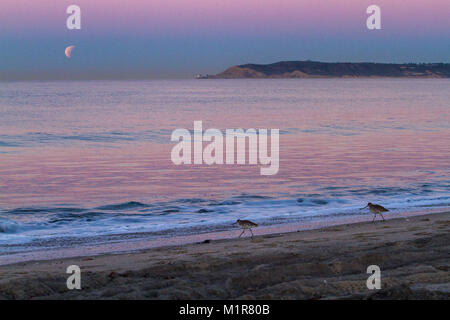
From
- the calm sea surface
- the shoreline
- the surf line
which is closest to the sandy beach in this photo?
the shoreline

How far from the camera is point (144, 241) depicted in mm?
11266

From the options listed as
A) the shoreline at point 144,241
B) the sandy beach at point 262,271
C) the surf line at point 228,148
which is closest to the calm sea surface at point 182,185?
the shoreline at point 144,241

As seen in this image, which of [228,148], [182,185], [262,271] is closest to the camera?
[262,271]

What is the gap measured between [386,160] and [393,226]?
46.4 ft

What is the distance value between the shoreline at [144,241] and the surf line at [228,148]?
8076 millimetres

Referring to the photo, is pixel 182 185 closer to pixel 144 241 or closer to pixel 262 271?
pixel 144 241

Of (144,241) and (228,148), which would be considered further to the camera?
(228,148)

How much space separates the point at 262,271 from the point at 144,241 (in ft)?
15.1

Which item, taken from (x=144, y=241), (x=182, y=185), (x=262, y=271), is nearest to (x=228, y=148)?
(x=182, y=185)

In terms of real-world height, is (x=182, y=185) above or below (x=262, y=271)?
below

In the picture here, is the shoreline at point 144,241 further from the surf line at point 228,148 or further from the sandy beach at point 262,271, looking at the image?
the surf line at point 228,148

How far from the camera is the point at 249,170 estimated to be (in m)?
21.9
